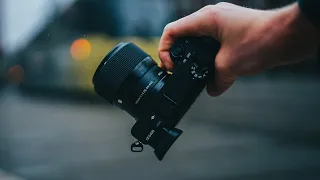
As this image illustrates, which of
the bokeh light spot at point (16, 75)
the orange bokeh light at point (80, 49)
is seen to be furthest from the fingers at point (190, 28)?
the bokeh light spot at point (16, 75)

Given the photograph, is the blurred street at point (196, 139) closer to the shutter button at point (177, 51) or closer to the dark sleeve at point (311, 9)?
the shutter button at point (177, 51)

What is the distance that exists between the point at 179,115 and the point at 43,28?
1148 cm

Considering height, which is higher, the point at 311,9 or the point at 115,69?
the point at 311,9

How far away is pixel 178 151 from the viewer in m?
7.97

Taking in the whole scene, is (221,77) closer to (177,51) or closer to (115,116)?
(177,51)

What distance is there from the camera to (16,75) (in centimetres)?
1544

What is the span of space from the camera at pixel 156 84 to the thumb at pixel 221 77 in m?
0.03

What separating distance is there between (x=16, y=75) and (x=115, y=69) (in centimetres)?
1423

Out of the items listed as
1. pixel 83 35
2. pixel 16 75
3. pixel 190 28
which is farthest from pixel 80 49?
pixel 190 28

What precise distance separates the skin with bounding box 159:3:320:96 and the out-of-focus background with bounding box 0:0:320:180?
149 inches

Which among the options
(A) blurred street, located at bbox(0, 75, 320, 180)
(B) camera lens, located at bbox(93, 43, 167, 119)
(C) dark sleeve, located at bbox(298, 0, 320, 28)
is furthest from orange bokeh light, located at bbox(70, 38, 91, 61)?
(C) dark sleeve, located at bbox(298, 0, 320, 28)

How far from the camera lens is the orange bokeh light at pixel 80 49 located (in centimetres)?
1118

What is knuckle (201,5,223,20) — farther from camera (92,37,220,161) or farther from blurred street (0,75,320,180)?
blurred street (0,75,320,180)

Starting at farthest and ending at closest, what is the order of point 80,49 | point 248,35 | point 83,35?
1. point 83,35
2. point 80,49
3. point 248,35
